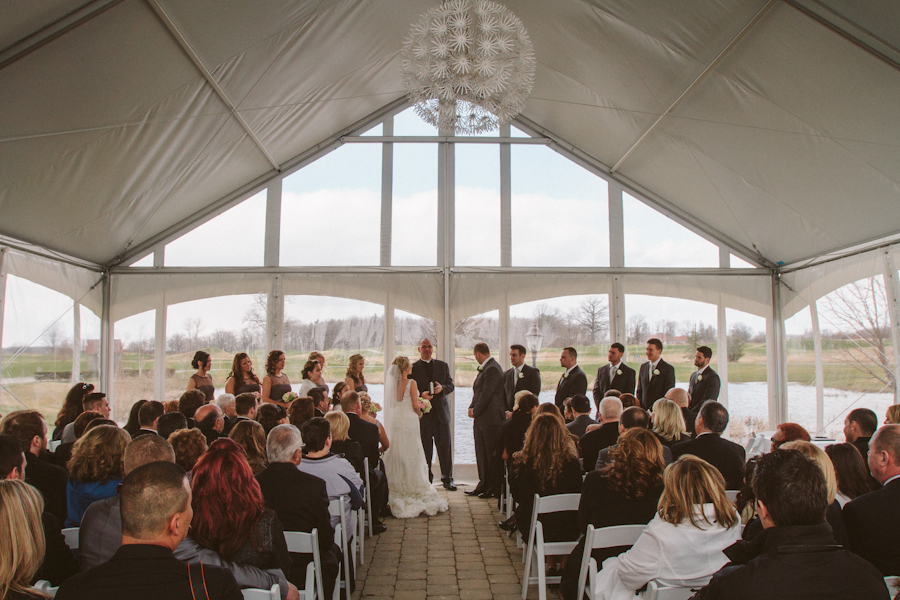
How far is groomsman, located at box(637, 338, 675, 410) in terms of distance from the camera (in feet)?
21.8

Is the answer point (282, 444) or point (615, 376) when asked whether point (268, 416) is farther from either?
A: point (615, 376)

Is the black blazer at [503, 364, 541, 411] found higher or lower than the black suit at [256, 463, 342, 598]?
higher

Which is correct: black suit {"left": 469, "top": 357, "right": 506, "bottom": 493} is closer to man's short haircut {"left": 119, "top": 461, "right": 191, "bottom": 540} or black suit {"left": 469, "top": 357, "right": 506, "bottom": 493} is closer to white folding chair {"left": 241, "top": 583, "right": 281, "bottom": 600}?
white folding chair {"left": 241, "top": 583, "right": 281, "bottom": 600}

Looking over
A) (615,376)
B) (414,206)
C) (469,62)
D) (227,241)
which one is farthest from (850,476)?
(227,241)

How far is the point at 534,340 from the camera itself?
8.08 meters

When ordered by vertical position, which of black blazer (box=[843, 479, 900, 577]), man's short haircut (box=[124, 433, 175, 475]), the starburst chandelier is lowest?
black blazer (box=[843, 479, 900, 577])

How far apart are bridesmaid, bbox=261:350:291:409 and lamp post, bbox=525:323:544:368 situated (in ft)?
11.0

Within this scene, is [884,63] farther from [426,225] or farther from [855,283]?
[426,225]

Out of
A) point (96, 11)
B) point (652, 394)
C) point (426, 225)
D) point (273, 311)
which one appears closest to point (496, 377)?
point (652, 394)

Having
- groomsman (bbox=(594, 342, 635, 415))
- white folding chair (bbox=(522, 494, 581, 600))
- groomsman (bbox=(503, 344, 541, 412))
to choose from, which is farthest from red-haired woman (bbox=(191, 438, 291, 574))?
groomsman (bbox=(594, 342, 635, 415))

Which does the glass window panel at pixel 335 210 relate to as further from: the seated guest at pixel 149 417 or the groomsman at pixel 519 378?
the seated guest at pixel 149 417

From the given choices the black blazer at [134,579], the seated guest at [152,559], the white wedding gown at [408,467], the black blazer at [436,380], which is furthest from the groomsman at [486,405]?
the black blazer at [134,579]

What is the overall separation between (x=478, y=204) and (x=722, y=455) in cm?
568

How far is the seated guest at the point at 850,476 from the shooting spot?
259 cm
